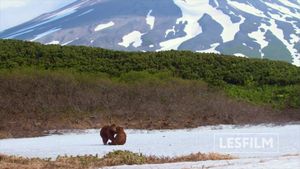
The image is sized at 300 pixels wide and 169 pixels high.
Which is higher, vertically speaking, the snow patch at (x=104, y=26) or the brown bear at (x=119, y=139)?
the brown bear at (x=119, y=139)

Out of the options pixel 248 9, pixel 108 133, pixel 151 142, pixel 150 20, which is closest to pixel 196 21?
pixel 150 20

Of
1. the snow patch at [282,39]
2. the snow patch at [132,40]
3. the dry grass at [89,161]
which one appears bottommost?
the snow patch at [282,39]

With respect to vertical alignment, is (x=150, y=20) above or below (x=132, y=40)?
above

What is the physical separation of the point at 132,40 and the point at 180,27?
48.0 feet

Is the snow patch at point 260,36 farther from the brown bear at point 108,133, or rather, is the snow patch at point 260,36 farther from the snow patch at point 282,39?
the brown bear at point 108,133

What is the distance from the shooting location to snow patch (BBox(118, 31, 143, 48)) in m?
103

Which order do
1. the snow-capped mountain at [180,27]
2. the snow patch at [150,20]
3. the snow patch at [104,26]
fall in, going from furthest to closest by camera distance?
1. the snow patch at [150,20]
2. the snow patch at [104,26]
3. the snow-capped mountain at [180,27]

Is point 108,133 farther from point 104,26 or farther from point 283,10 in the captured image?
point 283,10

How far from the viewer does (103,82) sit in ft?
87.2

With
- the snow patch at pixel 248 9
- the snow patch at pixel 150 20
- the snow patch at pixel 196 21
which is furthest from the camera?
the snow patch at pixel 248 9

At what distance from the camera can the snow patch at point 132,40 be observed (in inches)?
4043

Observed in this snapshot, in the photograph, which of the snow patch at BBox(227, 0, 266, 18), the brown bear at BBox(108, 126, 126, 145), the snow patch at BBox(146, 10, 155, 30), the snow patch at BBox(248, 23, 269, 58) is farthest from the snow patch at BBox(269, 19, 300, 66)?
the brown bear at BBox(108, 126, 126, 145)

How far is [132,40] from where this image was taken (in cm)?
10481

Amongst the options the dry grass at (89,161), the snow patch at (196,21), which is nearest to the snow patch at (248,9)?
the snow patch at (196,21)
